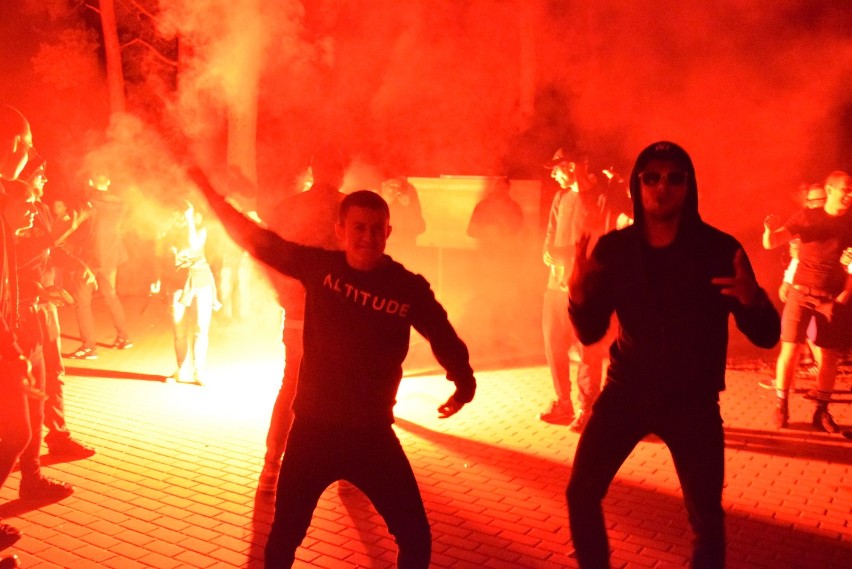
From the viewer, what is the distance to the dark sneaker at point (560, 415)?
269 inches

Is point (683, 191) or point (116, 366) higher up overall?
point (683, 191)

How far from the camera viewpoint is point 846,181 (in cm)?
609

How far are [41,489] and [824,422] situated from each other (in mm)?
5871

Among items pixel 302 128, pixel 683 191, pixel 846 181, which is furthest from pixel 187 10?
pixel 683 191

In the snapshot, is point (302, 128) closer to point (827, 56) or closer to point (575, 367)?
point (575, 367)

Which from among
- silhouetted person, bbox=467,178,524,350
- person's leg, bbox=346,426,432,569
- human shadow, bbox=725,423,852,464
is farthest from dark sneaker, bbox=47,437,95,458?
silhouetted person, bbox=467,178,524,350

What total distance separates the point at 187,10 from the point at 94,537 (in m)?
8.43

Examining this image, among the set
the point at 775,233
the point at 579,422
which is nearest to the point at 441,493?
the point at 579,422

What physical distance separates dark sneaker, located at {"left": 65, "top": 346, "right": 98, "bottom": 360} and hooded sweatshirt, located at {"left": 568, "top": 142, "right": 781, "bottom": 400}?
776cm

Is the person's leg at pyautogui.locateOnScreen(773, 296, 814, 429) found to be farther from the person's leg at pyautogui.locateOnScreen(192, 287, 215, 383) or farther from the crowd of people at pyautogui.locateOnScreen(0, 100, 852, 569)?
the person's leg at pyautogui.locateOnScreen(192, 287, 215, 383)

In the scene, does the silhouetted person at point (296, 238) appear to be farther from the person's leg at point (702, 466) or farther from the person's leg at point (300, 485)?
the person's leg at point (702, 466)

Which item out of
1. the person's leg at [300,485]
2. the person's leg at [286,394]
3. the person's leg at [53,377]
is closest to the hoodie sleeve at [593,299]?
Result: the person's leg at [300,485]

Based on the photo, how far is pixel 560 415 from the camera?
22.5 feet

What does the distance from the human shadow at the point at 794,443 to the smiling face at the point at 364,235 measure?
415 centimetres
